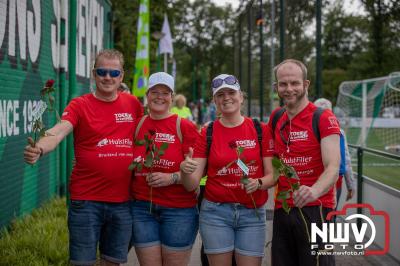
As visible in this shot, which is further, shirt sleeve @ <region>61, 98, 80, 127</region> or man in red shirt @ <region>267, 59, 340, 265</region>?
shirt sleeve @ <region>61, 98, 80, 127</region>

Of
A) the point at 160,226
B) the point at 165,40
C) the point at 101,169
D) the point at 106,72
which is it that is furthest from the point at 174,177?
the point at 165,40

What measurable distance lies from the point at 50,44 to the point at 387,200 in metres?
5.52

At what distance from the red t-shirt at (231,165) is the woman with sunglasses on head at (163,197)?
168 millimetres

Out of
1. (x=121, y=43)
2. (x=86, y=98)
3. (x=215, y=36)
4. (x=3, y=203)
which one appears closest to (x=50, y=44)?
(x=3, y=203)

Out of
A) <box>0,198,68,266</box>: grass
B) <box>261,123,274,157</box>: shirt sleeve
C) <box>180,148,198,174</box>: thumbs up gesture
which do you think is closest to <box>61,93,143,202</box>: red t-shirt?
<box>180,148,198,174</box>: thumbs up gesture

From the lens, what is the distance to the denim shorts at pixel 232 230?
3.79 metres

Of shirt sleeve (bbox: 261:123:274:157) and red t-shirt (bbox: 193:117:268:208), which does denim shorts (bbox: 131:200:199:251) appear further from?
shirt sleeve (bbox: 261:123:274:157)

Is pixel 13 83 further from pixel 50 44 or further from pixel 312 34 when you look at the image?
pixel 312 34

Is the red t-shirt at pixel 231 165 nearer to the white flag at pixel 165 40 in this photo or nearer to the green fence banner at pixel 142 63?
the green fence banner at pixel 142 63

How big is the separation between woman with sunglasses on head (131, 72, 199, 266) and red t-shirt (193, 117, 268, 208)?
168 mm

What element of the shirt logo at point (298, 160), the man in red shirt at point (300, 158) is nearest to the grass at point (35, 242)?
the man in red shirt at point (300, 158)

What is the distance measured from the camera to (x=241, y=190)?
3.80 metres

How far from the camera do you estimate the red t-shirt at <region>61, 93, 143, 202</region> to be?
12.5 feet

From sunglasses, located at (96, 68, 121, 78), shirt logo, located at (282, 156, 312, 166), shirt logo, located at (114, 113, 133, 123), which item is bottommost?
shirt logo, located at (282, 156, 312, 166)
